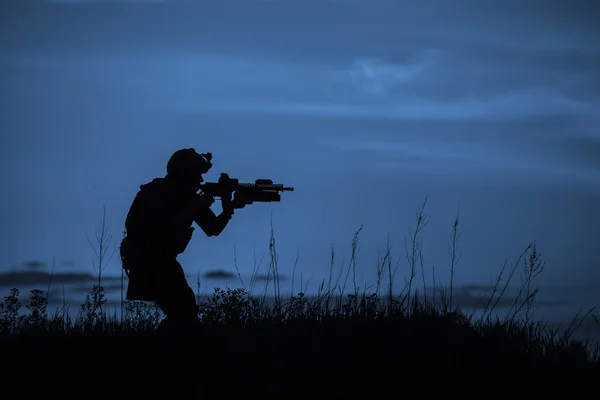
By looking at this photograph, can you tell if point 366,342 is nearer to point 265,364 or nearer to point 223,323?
point 265,364

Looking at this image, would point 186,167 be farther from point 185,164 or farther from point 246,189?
point 246,189

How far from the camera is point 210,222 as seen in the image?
7930 millimetres

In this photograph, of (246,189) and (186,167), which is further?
(246,189)

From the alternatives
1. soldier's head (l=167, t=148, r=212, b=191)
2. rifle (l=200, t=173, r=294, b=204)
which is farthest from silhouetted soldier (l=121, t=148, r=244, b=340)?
rifle (l=200, t=173, r=294, b=204)

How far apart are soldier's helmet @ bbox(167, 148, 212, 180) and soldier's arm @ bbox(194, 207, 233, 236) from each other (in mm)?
425

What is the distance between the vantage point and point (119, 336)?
24.8 ft

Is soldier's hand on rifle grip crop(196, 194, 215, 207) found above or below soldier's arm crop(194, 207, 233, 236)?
above

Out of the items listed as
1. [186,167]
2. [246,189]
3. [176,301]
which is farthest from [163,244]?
[246,189]

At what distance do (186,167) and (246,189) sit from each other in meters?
0.92

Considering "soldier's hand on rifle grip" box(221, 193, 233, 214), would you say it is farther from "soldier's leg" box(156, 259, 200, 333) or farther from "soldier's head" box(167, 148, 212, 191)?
"soldier's leg" box(156, 259, 200, 333)

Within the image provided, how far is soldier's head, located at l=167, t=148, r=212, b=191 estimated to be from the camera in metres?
7.71

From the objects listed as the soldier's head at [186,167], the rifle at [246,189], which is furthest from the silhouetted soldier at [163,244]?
the rifle at [246,189]

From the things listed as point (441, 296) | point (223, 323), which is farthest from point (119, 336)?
point (441, 296)

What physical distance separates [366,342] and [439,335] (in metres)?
0.89
